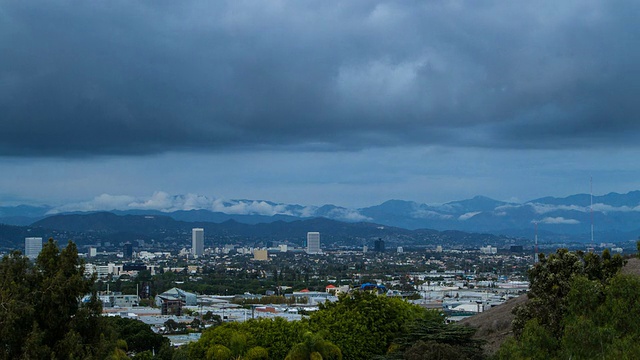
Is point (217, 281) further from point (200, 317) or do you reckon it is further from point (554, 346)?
point (554, 346)

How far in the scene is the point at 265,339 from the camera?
2558cm

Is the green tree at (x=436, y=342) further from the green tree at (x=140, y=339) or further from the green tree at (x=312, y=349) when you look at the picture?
the green tree at (x=140, y=339)

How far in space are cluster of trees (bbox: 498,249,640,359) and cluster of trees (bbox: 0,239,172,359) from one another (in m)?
8.48

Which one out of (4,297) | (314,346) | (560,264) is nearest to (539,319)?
(560,264)

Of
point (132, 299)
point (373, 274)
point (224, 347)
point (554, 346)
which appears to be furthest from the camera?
point (373, 274)

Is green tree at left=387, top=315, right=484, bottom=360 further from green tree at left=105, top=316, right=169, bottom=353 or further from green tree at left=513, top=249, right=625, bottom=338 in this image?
green tree at left=105, top=316, right=169, bottom=353

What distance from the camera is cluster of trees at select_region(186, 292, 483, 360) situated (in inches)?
914

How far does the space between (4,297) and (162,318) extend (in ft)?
179

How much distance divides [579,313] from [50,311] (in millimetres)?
10716

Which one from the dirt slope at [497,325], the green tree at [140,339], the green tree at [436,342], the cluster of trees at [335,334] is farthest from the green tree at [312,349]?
the green tree at [140,339]

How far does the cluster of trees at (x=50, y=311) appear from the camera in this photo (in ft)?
56.2

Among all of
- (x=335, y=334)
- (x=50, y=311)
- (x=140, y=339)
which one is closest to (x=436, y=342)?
(x=335, y=334)

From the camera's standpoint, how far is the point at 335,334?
2553 cm

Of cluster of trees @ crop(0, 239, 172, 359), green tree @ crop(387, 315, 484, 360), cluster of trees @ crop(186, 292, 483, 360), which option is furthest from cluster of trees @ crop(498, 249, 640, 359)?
cluster of trees @ crop(0, 239, 172, 359)
